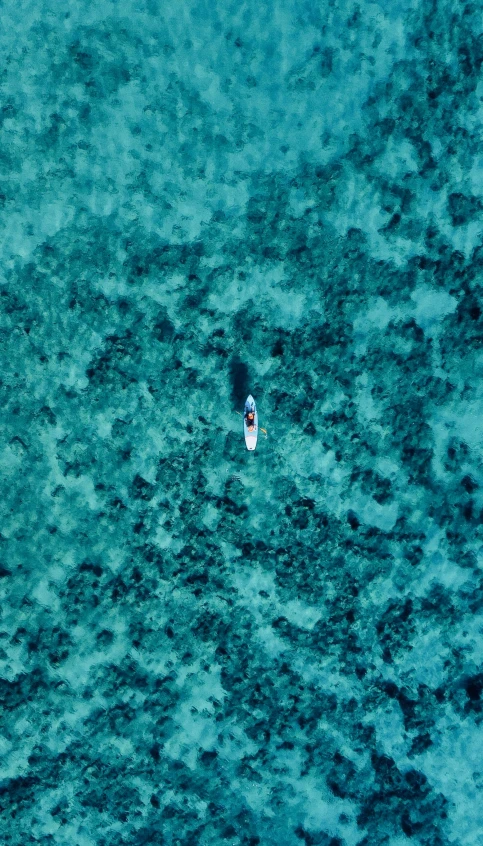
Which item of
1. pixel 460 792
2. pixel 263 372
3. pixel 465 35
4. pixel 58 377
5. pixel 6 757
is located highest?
pixel 465 35

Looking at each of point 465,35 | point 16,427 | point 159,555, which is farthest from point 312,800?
point 465,35

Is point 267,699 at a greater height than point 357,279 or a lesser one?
lesser

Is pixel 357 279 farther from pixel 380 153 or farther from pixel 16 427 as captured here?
pixel 16 427
